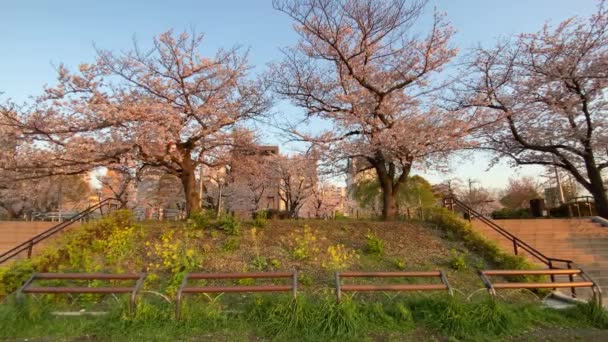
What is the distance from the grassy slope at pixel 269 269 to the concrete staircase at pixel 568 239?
3518 mm

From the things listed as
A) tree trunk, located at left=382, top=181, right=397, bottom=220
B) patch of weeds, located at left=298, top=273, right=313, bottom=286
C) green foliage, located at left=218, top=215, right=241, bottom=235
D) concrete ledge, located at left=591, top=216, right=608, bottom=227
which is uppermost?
tree trunk, located at left=382, top=181, right=397, bottom=220

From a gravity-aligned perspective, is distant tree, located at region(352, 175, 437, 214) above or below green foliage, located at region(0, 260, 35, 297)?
above

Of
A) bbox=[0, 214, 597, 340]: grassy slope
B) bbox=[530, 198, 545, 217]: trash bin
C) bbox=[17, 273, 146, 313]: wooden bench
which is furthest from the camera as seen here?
bbox=[530, 198, 545, 217]: trash bin

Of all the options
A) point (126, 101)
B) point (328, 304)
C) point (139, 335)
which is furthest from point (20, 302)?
point (126, 101)

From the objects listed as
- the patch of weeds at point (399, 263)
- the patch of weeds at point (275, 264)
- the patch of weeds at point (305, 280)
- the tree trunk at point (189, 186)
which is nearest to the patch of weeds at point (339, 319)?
the patch of weeds at point (305, 280)

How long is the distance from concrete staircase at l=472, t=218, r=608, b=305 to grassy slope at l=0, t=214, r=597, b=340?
139 inches

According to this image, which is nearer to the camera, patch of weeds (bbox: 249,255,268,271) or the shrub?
patch of weeds (bbox: 249,255,268,271)

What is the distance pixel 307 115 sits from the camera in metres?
14.4

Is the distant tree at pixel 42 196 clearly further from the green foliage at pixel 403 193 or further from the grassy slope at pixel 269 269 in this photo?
the green foliage at pixel 403 193

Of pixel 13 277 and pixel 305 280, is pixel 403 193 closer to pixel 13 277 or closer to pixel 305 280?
pixel 305 280

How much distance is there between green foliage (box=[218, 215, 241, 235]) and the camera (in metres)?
9.62

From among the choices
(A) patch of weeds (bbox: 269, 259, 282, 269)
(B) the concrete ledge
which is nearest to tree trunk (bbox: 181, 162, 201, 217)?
(A) patch of weeds (bbox: 269, 259, 282, 269)

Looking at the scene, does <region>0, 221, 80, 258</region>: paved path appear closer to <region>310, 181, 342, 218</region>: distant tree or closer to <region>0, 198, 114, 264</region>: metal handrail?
<region>0, 198, 114, 264</region>: metal handrail

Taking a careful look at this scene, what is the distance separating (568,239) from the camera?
12523mm
